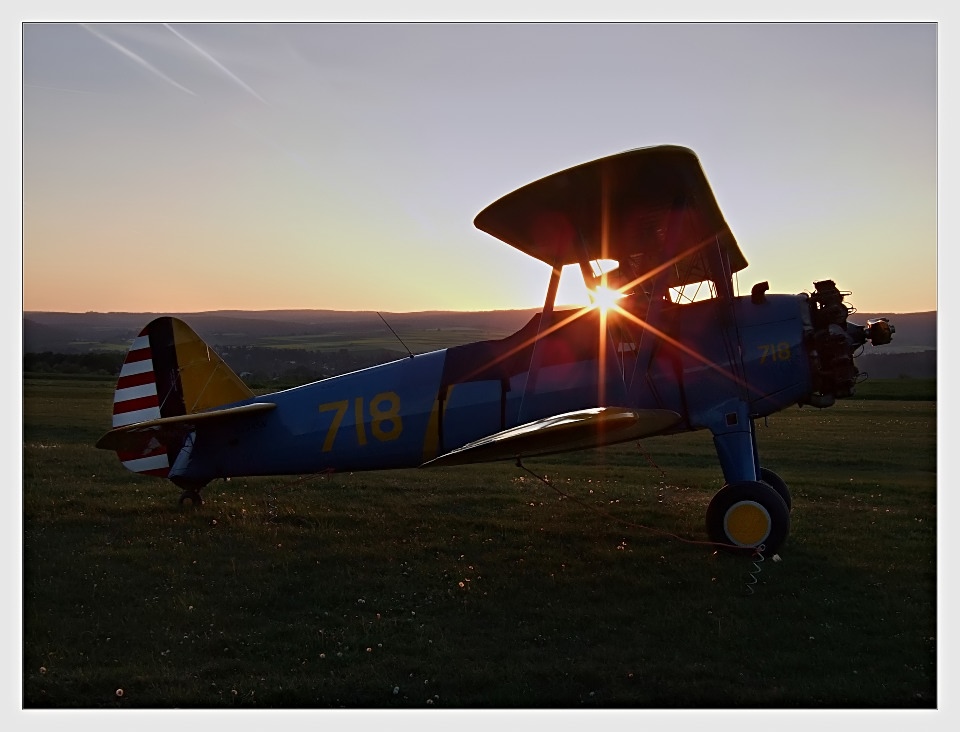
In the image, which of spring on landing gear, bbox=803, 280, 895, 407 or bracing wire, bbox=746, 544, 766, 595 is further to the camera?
spring on landing gear, bbox=803, 280, 895, 407

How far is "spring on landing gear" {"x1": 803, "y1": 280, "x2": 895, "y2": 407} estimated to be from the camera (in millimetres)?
6086

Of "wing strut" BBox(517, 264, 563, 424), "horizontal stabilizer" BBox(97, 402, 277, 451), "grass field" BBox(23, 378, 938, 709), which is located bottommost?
"grass field" BBox(23, 378, 938, 709)

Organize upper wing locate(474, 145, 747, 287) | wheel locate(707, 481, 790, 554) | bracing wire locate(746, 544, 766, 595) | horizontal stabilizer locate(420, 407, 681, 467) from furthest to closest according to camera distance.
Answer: wheel locate(707, 481, 790, 554), bracing wire locate(746, 544, 766, 595), upper wing locate(474, 145, 747, 287), horizontal stabilizer locate(420, 407, 681, 467)

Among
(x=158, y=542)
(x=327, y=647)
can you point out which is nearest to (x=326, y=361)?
(x=158, y=542)

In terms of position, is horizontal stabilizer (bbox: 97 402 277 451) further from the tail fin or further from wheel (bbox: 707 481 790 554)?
wheel (bbox: 707 481 790 554)

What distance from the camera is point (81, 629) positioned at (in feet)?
15.3

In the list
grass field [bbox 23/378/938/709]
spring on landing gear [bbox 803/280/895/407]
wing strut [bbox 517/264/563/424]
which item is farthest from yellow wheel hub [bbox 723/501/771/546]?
wing strut [bbox 517/264/563/424]

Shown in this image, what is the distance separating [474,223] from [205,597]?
11.9 feet

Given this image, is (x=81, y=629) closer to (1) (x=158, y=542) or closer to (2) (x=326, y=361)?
(1) (x=158, y=542)

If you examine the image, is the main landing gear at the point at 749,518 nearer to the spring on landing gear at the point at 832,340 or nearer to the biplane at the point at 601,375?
the biplane at the point at 601,375

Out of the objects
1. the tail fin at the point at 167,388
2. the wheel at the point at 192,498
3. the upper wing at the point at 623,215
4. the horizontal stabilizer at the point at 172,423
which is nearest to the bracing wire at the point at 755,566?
the upper wing at the point at 623,215

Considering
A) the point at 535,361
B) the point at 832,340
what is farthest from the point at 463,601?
the point at 832,340

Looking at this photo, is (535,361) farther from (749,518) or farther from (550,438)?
(749,518)

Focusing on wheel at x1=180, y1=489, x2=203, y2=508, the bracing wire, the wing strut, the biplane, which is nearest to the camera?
the bracing wire
